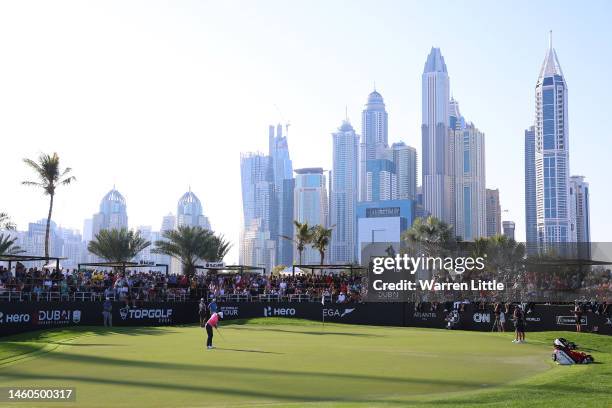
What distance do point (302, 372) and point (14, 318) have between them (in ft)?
87.8

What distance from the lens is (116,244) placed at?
96.4 m

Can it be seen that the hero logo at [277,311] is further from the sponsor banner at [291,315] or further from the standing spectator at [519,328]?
the standing spectator at [519,328]

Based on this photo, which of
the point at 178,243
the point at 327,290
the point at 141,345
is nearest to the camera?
the point at 141,345

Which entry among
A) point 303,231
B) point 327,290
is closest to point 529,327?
point 327,290

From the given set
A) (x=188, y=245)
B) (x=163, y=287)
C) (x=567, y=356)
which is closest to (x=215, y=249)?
(x=188, y=245)

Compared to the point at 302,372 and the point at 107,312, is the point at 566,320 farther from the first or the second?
the point at 302,372

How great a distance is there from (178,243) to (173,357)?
236 feet

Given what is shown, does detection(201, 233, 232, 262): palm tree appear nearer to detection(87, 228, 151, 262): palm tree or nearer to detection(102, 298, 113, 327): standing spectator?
detection(87, 228, 151, 262): palm tree

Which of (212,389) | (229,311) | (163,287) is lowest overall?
(212,389)

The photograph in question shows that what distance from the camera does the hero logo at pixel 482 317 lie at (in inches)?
1962

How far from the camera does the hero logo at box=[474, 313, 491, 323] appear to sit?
49.8 metres

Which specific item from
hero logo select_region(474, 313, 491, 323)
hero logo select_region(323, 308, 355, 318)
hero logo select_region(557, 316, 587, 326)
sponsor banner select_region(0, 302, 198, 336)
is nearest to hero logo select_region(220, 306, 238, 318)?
sponsor banner select_region(0, 302, 198, 336)

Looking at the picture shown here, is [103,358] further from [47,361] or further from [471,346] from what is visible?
[471,346]

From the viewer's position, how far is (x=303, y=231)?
297 feet
